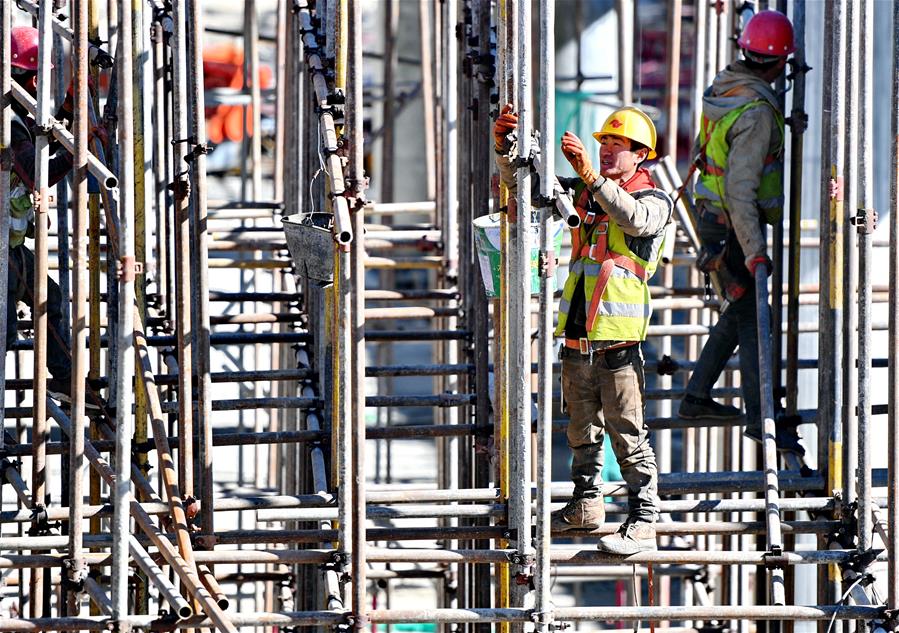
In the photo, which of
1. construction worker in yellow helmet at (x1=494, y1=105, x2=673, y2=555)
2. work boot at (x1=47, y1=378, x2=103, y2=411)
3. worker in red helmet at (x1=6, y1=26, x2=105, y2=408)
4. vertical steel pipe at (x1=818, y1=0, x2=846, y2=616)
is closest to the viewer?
construction worker in yellow helmet at (x1=494, y1=105, x2=673, y2=555)

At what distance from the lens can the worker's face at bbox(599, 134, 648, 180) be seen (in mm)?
7742

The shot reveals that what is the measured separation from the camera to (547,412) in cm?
733

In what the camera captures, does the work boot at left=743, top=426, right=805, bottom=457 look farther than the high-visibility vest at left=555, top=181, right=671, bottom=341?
Yes

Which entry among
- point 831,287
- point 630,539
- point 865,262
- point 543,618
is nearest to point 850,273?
point 831,287

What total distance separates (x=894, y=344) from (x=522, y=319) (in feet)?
→ 6.16

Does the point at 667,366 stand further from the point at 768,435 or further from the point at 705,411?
the point at 768,435

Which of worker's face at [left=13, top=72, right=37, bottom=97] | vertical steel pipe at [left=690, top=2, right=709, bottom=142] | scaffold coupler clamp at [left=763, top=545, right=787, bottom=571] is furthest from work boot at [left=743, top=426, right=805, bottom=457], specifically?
worker's face at [left=13, top=72, right=37, bottom=97]

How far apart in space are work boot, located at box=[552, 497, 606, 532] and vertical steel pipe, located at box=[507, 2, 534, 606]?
0.81 feet

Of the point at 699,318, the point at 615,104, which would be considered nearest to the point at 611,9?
the point at 615,104

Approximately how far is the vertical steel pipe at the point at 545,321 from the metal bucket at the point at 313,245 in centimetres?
119

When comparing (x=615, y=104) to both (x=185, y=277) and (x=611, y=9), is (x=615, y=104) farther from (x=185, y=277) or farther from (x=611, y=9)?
(x=185, y=277)

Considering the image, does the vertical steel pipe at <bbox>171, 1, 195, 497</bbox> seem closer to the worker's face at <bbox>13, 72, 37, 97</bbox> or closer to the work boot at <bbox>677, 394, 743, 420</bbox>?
the worker's face at <bbox>13, 72, 37, 97</bbox>

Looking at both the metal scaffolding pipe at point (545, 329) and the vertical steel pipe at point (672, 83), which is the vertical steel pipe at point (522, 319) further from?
the vertical steel pipe at point (672, 83)

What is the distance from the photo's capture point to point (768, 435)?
860 cm
